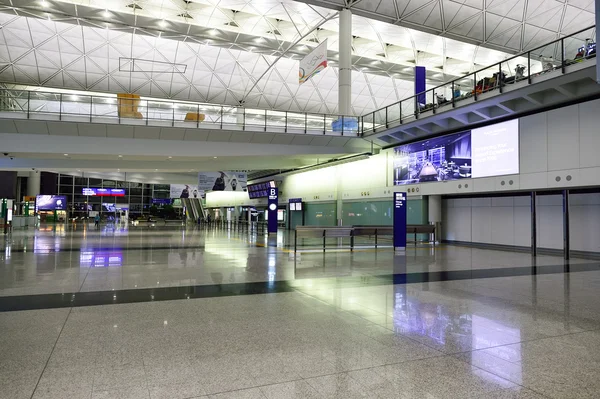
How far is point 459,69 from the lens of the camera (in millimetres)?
43219

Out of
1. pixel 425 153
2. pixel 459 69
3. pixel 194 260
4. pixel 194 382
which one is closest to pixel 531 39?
pixel 459 69

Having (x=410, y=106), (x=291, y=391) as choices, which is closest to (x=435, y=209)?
(x=410, y=106)

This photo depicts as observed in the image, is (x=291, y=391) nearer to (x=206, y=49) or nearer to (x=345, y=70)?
(x=345, y=70)

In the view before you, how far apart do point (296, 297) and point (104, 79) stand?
139 ft

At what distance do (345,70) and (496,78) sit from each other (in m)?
11.6

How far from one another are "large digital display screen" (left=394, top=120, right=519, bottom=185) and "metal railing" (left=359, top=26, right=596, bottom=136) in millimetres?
1965

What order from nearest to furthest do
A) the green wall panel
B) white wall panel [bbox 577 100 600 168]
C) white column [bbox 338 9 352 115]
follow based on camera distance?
white wall panel [bbox 577 100 600 168], white column [bbox 338 9 352 115], the green wall panel

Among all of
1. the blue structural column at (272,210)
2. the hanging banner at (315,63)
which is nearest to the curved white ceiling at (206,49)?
the hanging banner at (315,63)

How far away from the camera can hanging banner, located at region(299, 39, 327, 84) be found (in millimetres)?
20648

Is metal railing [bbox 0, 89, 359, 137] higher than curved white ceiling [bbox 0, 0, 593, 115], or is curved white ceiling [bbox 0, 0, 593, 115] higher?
curved white ceiling [bbox 0, 0, 593, 115]

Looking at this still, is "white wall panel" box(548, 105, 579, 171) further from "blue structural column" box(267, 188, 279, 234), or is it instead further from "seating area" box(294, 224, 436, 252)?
"blue structural column" box(267, 188, 279, 234)

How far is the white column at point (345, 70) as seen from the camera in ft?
85.8

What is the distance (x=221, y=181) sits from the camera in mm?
33344

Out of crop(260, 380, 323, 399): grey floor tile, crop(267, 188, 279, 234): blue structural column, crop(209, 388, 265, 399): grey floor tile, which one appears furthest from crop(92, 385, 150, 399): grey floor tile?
crop(267, 188, 279, 234): blue structural column
